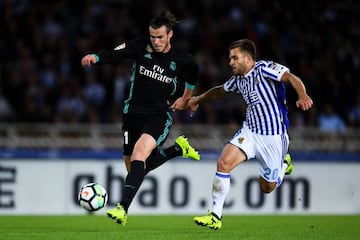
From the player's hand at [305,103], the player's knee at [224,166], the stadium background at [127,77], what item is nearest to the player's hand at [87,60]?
the player's knee at [224,166]

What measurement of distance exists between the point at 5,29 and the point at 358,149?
22.5 ft

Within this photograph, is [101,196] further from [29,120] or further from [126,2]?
[126,2]

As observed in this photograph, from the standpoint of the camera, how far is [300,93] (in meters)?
9.33

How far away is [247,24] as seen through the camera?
18953mm

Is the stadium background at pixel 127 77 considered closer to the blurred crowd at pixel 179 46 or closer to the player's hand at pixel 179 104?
the blurred crowd at pixel 179 46

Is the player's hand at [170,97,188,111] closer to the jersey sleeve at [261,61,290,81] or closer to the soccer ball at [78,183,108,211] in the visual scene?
the jersey sleeve at [261,61,290,81]

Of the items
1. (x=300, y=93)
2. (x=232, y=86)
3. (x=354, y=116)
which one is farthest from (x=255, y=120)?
(x=354, y=116)

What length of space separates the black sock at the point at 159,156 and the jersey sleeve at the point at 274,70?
169 cm

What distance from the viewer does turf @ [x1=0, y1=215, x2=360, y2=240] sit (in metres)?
9.35

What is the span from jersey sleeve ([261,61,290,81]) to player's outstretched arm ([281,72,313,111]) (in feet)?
0.17

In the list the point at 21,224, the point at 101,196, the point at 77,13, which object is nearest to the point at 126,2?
the point at 77,13

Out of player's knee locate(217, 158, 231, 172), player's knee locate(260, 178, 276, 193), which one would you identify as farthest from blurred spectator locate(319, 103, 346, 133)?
player's knee locate(217, 158, 231, 172)

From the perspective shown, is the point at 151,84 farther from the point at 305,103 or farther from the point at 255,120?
the point at 305,103

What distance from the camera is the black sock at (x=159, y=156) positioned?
1060 centimetres
